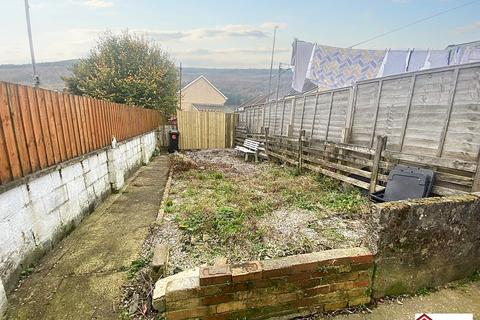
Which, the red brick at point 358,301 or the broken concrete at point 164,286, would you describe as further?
the red brick at point 358,301

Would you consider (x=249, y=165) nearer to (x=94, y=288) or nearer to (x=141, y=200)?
(x=141, y=200)

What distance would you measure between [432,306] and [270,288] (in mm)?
1517

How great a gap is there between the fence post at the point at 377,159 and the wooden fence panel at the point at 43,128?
495 cm

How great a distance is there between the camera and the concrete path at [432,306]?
77.3 inches

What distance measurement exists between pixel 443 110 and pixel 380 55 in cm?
569

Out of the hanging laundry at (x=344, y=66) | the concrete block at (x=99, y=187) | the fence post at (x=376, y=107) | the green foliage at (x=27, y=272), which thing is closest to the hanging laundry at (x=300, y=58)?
the hanging laundry at (x=344, y=66)

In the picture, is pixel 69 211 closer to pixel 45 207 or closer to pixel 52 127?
pixel 45 207

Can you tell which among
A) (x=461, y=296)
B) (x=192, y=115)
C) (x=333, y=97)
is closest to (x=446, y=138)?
(x=461, y=296)

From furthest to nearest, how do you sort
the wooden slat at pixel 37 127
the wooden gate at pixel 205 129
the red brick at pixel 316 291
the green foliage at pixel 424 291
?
the wooden gate at pixel 205 129 < the wooden slat at pixel 37 127 < the green foliage at pixel 424 291 < the red brick at pixel 316 291

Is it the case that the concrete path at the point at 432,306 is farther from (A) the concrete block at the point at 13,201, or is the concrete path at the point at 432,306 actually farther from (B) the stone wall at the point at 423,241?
(A) the concrete block at the point at 13,201

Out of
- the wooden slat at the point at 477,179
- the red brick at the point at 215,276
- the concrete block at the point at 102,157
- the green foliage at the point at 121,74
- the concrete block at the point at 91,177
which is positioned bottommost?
the concrete block at the point at 91,177

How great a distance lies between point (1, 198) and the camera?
2070mm

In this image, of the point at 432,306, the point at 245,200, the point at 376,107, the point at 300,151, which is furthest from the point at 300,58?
the point at 432,306

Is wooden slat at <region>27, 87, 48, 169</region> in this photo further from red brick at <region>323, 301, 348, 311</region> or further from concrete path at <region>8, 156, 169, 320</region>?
red brick at <region>323, 301, 348, 311</region>
